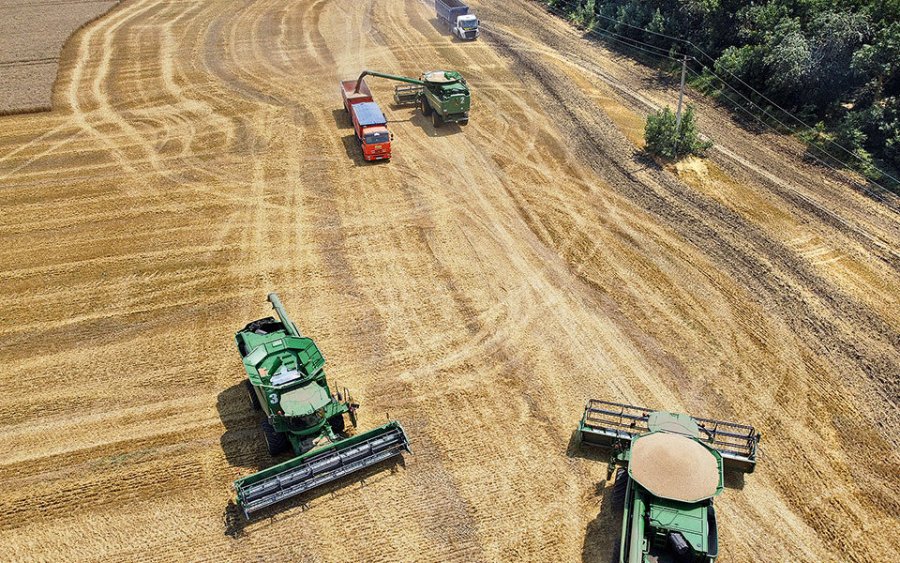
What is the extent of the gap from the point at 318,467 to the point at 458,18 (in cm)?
3664

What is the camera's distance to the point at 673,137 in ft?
97.9

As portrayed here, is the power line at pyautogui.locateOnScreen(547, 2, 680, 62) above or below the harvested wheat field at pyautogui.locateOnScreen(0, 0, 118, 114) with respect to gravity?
above

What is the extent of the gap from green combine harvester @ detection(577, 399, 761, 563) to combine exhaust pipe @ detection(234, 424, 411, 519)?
5861 millimetres

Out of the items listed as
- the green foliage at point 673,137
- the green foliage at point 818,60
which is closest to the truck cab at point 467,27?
the green foliage at point 818,60

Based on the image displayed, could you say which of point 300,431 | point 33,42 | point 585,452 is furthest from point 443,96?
point 33,42

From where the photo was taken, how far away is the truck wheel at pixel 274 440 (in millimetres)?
16672

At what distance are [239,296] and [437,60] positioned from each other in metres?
25.0

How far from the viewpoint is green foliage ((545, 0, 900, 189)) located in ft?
96.7

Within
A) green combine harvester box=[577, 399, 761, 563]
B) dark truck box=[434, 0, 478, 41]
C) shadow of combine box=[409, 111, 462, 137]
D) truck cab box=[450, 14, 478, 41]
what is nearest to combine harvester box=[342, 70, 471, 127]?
shadow of combine box=[409, 111, 462, 137]

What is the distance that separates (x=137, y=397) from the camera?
19172 mm

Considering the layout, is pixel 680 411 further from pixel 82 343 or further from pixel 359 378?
pixel 82 343

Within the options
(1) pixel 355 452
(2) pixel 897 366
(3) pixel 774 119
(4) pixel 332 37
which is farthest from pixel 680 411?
(4) pixel 332 37

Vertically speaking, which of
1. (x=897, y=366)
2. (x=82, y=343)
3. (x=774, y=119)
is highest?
(x=774, y=119)

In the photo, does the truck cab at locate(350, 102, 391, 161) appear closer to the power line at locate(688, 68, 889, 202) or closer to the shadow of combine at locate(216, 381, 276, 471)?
the shadow of combine at locate(216, 381, 276, 471)
